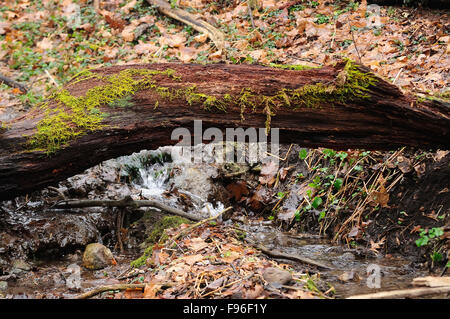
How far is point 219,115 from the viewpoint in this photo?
3.53 metres

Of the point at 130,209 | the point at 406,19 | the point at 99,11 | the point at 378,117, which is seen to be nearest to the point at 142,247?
the point at 130,209

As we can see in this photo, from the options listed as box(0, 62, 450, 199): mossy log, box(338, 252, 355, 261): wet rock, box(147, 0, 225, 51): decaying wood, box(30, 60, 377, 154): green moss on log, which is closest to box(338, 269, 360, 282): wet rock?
box(338, 252, 355, 261): wet rock

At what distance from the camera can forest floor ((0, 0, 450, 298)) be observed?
3162mm

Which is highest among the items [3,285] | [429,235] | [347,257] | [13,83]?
[13,83]

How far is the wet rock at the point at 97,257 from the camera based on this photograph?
12.5 ft

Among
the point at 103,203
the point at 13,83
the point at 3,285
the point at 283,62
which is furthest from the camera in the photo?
the point at 13,83

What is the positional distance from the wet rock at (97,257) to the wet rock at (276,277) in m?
1.81

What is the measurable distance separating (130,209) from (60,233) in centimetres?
89

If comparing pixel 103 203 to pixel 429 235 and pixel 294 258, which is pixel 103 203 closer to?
pixel 294 258

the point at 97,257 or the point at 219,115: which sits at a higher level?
the point at 219,115

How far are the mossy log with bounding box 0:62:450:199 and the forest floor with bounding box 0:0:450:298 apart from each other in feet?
1.90

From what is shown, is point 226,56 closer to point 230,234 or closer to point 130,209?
point 130,209

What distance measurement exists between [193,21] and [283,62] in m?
2.36

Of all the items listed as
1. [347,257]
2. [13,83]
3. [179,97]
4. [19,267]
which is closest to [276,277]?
[347,257]
